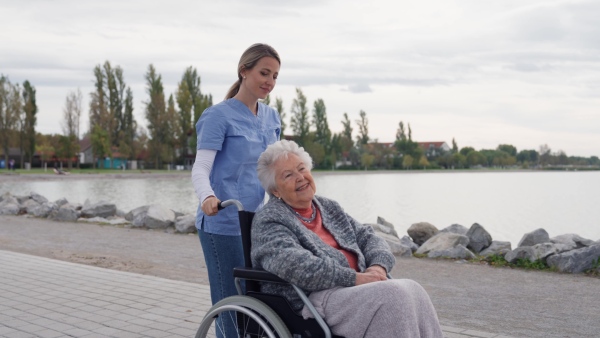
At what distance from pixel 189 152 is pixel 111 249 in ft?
207

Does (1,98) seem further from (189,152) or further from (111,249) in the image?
(111,249)

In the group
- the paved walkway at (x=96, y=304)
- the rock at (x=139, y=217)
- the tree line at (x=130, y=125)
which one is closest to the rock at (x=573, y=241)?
the paved walkway at (x=96, y=304)

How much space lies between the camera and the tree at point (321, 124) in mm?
82312

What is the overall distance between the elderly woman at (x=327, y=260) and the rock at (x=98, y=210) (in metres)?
13.1

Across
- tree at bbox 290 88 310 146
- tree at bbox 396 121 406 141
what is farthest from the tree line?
tree at bbox 396 121 406 141

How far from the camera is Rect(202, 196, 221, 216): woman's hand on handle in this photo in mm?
2953

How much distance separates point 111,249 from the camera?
979 centimetres

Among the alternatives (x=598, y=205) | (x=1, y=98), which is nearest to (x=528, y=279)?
(x=598, y=205)

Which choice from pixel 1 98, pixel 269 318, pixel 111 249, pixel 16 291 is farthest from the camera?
pixel 1 98

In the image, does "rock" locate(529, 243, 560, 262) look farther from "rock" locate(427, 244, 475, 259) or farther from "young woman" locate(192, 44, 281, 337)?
"young woman" locate(192, 44, 281, 337)

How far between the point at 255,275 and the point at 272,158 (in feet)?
1.68

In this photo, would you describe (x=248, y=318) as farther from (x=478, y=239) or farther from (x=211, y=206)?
(x=478, y=239)

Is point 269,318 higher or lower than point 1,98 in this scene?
lower

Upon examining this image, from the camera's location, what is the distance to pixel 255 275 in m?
2.90
